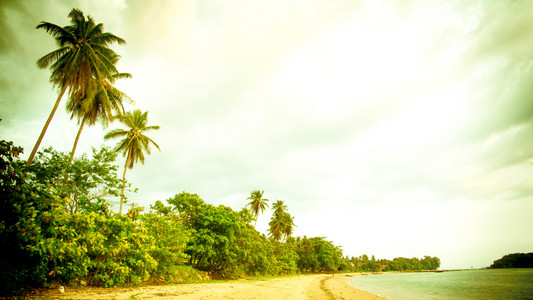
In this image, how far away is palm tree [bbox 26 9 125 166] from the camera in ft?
46.0

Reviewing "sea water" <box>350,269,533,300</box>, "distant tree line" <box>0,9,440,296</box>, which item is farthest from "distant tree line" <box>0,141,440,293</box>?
"sea water" <box>350,269,533,300</box>

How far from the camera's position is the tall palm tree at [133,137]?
22922 millimetres

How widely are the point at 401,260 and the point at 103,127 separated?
545ft

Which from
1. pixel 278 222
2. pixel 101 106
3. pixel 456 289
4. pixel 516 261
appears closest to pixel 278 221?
pixel 278 222

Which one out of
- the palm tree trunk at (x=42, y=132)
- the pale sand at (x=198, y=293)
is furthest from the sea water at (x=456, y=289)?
the palm tree trunk at (x=42, y=132)

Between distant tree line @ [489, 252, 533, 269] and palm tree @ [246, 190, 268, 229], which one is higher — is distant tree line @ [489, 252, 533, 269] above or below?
below

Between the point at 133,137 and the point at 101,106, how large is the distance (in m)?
5.14

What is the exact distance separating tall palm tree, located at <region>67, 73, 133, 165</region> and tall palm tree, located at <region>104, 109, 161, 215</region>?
11.3 ft

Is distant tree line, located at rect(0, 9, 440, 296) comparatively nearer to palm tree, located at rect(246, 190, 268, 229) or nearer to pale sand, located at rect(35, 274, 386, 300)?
pale sand, located at rect(35, 274, 386, 300)

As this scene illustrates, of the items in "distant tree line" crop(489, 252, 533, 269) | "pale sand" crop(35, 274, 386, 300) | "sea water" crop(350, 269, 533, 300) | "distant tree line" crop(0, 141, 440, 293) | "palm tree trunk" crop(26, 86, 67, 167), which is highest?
"palm tree trunk" crop(26, 86, 67, 167)

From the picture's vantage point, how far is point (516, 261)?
88.2 m

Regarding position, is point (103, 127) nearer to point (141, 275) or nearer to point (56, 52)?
point (56, 52)

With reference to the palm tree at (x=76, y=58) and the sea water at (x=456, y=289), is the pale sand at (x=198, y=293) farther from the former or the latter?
the palm tree at (x=76, y=58)

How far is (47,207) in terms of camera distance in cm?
762
